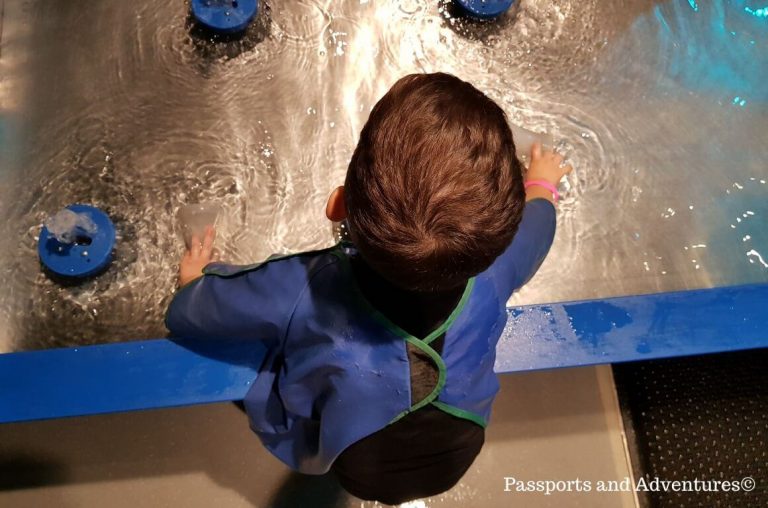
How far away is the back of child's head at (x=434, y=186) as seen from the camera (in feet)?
1.52

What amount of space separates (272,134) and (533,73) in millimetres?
589

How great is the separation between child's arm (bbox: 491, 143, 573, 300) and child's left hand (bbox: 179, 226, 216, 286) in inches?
22.0

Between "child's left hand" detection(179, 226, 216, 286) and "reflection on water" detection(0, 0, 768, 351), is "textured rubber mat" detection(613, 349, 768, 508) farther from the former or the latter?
"child's left hand" detection(179, 226, 216, 286)

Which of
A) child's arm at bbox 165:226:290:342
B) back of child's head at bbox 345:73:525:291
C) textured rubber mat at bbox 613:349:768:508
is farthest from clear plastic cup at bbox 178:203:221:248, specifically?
textured rubber mat at bbox 613:349:768:508

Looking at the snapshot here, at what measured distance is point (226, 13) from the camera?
1.16 meters

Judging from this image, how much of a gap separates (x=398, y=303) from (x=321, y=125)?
2.46 ft

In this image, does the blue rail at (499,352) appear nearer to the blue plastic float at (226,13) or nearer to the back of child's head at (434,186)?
the back of child's head at (434,186)

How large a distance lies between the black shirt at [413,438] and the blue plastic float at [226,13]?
0.78 metres

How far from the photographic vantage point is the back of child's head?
0.46 meters

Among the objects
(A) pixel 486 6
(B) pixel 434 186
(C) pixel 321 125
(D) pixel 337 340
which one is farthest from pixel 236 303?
(A) pixel 486 6

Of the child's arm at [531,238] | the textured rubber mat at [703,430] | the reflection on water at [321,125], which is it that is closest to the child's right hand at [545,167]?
the child's arm at [531,238]

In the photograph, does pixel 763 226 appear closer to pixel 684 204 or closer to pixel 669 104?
pixel 684 204

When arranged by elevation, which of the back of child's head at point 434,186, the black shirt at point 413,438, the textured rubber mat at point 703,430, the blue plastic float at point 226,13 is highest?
the back of child's head at point 434,186

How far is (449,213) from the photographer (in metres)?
0.46
